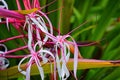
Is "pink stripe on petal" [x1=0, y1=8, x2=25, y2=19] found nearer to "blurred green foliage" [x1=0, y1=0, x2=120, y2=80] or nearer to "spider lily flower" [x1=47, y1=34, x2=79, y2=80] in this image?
"spider lily flower" [x1=47, y1=34, x2=79, y2=80]

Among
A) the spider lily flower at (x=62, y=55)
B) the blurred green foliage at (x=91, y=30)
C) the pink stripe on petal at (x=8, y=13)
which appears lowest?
the blurred green foliage at (x=91, y=30)

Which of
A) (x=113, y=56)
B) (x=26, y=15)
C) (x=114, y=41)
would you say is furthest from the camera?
(x=114, y=41)

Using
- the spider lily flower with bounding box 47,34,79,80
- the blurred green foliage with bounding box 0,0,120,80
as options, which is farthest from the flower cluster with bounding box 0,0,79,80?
the blurred green foliage with bounding box 0,0,120,80

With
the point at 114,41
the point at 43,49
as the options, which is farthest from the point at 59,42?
the point at 114,41

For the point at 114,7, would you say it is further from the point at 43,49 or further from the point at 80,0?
the point at 43,49

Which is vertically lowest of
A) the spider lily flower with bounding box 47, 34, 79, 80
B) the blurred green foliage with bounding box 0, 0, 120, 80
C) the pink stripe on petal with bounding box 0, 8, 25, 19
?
the blurred green foliage with bounding box 0, 0, 120, 80

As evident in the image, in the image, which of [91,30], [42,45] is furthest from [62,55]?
[91,30]

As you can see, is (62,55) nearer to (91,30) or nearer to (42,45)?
(42,45)

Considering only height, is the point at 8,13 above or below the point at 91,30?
above

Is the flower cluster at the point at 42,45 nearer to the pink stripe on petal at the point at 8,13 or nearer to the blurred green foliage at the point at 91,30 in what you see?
the pink stripe on petal at the point at 8,13

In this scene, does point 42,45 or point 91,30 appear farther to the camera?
point 91,30

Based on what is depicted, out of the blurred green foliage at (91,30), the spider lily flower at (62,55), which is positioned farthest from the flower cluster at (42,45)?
the blurred green foliage at (91,30)
